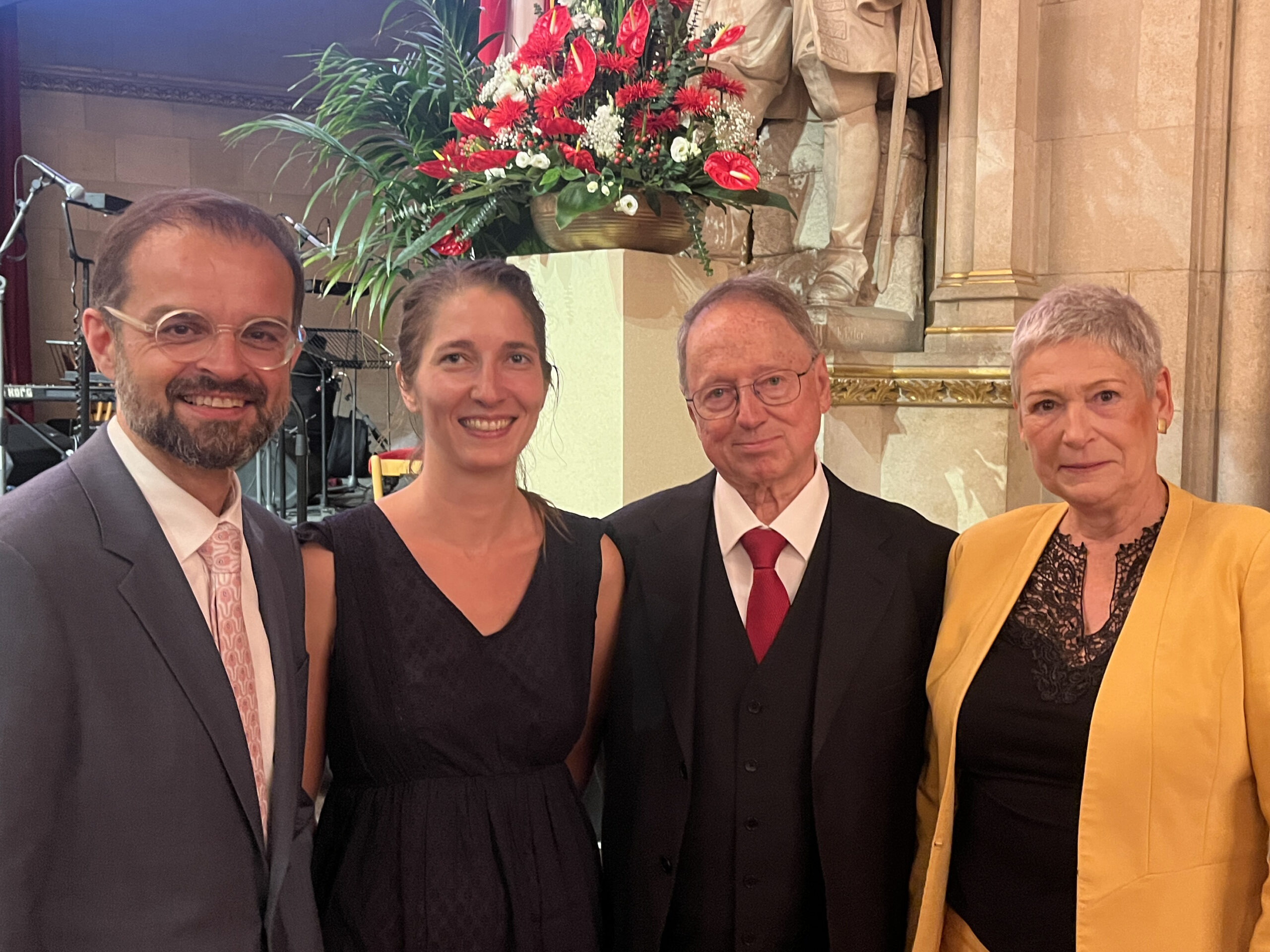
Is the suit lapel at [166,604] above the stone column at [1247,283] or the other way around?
the other way around

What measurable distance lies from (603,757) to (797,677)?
434 millimetres

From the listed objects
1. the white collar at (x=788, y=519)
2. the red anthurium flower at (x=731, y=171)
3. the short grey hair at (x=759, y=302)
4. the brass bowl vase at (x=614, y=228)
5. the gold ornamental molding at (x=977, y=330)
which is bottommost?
the white collar at (x=788, y=519)

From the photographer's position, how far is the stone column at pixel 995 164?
4555 mm

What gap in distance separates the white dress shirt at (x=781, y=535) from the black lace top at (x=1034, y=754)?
0.30 metres

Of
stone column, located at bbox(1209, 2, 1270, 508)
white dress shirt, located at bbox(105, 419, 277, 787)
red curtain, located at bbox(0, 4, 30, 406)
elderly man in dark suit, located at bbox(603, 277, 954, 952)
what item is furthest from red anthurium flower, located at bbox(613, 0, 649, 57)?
red curtain, located at bbox(0, 4, 30, 406)

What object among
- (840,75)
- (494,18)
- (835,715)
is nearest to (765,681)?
(835,715)

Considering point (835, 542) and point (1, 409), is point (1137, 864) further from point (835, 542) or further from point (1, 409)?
point (1, 409)

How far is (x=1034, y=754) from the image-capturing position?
4.98ft

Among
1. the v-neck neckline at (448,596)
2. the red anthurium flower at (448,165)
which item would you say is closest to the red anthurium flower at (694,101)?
the red anthurium flower at (448,165)

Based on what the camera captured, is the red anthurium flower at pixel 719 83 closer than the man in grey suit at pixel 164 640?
No

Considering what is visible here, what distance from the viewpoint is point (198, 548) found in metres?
1.25

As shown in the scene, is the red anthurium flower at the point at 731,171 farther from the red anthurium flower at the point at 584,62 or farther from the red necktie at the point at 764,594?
the red necktie at the point at 764,594

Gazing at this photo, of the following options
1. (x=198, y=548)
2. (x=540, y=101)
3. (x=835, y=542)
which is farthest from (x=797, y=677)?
(x=540, y=101)

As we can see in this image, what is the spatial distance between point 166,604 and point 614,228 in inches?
75.7
